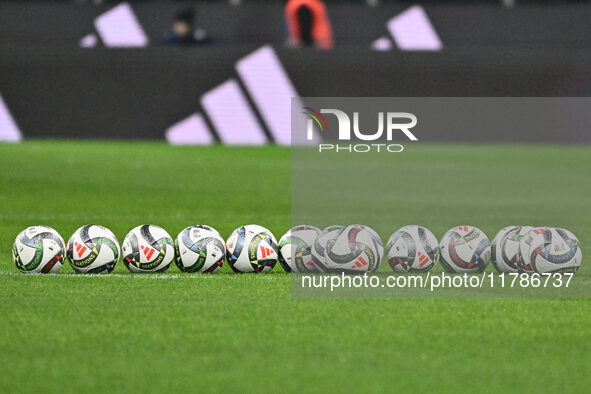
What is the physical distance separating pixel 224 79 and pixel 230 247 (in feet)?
44.1

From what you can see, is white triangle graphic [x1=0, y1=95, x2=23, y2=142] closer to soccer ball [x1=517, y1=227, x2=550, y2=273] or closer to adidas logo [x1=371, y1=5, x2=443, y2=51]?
adidas logo [x1=371, y1=5, x2=443, y2=51]

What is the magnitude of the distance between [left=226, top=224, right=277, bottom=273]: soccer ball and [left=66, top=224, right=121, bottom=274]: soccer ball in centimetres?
84

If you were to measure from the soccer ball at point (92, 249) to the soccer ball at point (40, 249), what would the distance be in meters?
0.08

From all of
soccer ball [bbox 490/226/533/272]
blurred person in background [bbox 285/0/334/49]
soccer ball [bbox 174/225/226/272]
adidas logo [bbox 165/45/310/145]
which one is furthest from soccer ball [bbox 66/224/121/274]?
blurred person in background [bbox 285/0/334/49]

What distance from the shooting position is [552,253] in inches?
310

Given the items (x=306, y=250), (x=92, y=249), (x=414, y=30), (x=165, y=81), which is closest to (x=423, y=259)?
(x=306, y=250)

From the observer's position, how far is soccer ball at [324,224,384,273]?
25.5 ft

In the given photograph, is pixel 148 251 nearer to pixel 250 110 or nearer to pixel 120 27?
pixel 250 110

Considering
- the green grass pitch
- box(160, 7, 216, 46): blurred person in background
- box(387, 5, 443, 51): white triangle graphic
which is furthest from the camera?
box(387, 5, 443, 51): white triangle graphic

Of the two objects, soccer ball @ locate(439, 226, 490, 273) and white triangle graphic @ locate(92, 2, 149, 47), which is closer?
soccer ball @ locate(439, 226, 490, 273)

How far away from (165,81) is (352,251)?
14.1 m

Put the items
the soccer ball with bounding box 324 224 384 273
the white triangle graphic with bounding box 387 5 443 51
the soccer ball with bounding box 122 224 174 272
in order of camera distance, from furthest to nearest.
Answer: the white triangle graphic with bounding box 387 5 443 51, the soccer ball with bounding box 122 224 174 272, the soccer ball with bounding box 324 224 384 273

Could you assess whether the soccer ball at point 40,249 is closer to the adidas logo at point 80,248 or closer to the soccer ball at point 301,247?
the adidas logo at point 80,248

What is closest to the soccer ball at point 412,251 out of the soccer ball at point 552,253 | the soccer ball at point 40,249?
the soccer ball at point 552,253
